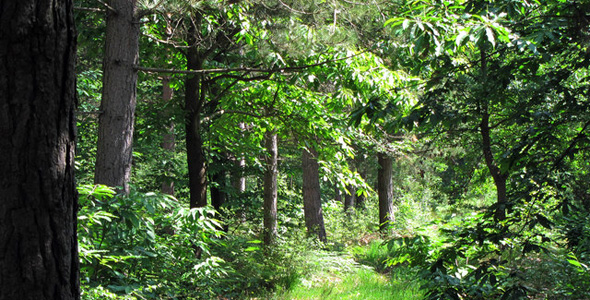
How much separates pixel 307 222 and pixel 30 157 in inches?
460

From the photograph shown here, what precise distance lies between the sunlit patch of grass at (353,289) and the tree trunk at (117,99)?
3.27 metres

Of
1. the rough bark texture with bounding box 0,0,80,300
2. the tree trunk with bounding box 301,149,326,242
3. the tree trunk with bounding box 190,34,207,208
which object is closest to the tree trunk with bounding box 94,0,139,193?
the tree trunk with bounding box 190,34,207,208

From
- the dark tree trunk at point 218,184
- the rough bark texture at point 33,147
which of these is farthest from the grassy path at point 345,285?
the rough bark texture at point 33,147

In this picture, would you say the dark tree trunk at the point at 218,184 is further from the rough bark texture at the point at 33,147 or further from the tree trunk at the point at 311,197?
the rough bark texture at the point at 33,147

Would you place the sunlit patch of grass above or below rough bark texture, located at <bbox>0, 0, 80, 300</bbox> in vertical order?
below

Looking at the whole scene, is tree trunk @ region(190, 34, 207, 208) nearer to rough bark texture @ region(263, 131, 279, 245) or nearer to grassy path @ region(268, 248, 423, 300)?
rough bark texture @ region(263, 131, 279, 245)

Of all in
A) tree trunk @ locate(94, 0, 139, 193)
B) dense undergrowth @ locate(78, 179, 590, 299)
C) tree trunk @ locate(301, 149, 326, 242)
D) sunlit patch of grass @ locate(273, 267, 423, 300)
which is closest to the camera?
dense undergrowth @ locate(78, 179, 590, 299)

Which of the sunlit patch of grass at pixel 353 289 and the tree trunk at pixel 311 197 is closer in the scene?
the sunlit patch of grass at pixel 353 289

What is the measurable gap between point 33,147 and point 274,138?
784cm

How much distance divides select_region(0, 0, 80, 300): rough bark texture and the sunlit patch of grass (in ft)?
18.2

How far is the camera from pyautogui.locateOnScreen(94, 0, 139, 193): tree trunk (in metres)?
5.39

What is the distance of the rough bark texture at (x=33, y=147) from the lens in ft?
6.15

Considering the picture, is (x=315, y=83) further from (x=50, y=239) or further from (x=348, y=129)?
(x=50, y=239)

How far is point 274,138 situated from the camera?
9.72 meters
